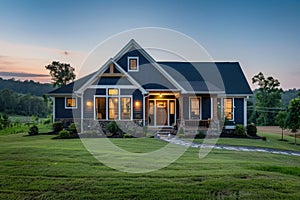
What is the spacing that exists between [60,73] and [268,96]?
2578 cm

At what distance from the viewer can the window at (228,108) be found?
22422 mm

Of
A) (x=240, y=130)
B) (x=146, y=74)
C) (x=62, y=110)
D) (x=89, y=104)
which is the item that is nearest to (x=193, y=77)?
(x=146, y=74)

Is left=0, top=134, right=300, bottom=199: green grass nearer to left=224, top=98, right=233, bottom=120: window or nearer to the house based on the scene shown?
the house

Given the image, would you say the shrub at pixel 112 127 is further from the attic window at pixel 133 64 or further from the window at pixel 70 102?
the attic window at pixel 133 64

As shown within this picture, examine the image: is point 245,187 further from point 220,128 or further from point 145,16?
point 145,16

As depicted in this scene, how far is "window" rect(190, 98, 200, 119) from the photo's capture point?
73.8ft

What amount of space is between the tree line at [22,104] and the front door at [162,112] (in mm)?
16405

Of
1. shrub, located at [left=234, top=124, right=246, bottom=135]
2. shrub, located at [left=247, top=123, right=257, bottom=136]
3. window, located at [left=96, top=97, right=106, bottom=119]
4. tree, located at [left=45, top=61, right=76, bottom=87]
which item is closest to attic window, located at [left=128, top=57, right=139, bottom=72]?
window, located at [left=96, top=97, right=106, bottom=119]

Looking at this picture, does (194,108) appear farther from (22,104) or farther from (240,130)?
(22,104)

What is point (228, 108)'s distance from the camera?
22672mm

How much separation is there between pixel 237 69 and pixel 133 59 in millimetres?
9883

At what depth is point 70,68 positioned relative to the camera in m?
33.8

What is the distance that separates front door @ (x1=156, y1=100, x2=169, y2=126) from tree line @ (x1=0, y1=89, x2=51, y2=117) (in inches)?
646

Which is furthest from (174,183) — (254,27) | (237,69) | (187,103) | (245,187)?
(237,69)
